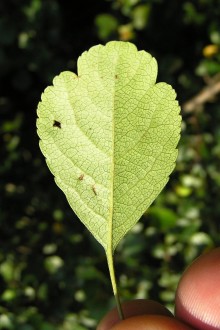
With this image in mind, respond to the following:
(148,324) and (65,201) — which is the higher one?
(65,201)

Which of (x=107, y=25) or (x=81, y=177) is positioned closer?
(x=81, y=177)

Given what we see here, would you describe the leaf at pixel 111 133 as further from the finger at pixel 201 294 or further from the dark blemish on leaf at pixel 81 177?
the finger at pixel 201 294

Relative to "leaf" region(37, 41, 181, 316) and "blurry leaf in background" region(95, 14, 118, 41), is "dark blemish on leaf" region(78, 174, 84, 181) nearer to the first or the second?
"leaf" region(37, 41, 181, 316)

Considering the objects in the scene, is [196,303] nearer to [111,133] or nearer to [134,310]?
[134,310]

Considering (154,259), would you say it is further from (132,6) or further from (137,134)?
(137,134)

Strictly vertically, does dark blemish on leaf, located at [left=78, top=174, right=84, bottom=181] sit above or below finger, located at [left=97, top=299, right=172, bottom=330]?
above

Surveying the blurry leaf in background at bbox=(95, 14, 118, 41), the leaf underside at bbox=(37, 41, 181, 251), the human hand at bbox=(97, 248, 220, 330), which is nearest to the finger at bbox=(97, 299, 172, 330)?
the human hand at bbox=(97, 248, 220, 330)

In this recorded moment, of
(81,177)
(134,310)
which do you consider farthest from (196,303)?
(81,177)
